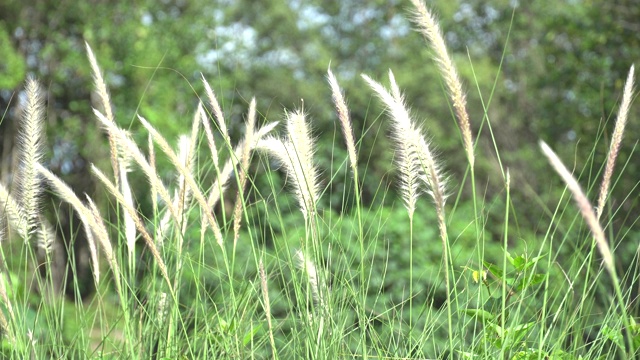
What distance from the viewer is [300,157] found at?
5.67ft

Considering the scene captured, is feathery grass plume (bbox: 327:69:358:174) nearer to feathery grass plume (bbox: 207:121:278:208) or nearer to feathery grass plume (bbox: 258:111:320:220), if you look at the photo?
feathery grass plume (bbox: 258:111:320:220)

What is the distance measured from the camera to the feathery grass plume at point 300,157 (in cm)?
173

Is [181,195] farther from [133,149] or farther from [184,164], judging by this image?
[133,149]

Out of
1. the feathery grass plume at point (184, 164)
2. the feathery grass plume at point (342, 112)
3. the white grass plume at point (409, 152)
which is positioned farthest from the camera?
the feathery grass plume at point (184, 164)

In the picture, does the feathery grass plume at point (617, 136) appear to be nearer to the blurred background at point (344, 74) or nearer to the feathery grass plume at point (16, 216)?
the blurred background at point (344, 74)

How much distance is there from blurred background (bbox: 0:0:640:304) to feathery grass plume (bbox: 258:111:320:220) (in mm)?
153

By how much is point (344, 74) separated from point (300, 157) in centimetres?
2474

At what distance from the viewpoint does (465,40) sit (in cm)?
2444

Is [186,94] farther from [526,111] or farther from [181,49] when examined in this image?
[526,111]

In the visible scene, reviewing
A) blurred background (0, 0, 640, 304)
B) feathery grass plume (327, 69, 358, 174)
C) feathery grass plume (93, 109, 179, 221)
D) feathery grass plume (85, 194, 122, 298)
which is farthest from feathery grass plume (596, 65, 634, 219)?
feathery grass plume (85, 194, 122, 298)

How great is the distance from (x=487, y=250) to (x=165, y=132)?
28.4 feet

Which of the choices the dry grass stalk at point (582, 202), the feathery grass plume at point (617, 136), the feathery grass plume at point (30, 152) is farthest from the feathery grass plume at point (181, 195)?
the dry grass stalk at point (582, 202)

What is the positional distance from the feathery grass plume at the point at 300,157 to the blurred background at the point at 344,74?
15cm

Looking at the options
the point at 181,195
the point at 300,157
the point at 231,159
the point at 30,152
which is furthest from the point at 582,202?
the point at 30,152
